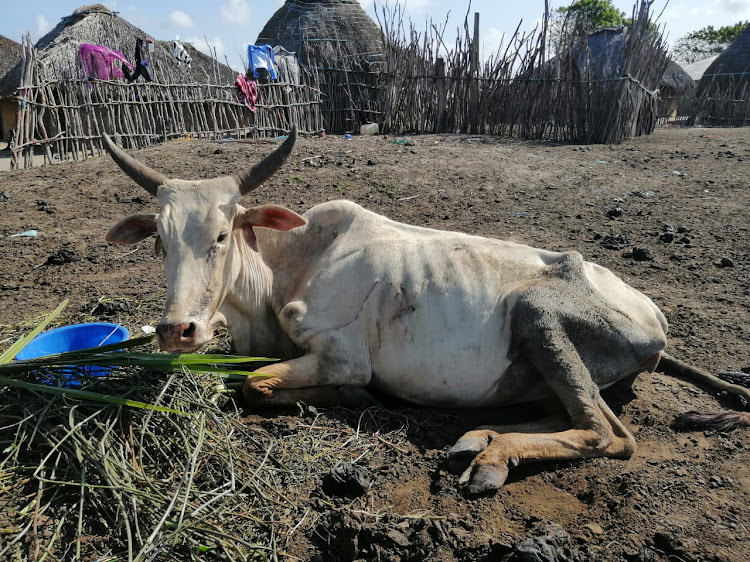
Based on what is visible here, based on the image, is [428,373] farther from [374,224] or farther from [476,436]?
[374,224]

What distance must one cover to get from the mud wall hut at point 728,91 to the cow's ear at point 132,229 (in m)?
21.1

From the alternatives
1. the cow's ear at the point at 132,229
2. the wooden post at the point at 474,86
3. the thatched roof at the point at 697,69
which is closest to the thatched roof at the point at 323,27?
the wooden post at the point at 474,86

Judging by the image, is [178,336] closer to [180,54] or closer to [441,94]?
[441,94]

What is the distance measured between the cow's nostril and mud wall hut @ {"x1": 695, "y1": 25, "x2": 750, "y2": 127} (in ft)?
70.1

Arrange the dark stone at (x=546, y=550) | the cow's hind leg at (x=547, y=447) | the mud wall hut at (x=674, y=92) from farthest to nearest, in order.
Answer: the mud wall hut at (x=674, y=92)
the cow's hind leg at (x=547, y=447)
the dark stone at (x=546, y=550)

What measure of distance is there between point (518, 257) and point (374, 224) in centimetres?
93

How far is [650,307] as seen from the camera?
3.76m

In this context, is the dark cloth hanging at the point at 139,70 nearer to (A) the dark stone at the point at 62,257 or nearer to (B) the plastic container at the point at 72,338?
(A) the dark stone at the point at 62,257

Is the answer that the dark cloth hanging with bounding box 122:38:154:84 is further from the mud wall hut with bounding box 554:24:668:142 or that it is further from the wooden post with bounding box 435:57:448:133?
the mud wall hut with bounding box 554:24:668:142

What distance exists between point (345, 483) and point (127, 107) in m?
10.2

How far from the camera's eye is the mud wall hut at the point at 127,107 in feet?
33.2

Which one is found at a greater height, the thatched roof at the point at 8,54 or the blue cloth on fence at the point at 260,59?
the thatched roof at the point at 8,54

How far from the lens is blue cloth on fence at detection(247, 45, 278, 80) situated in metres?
12.8

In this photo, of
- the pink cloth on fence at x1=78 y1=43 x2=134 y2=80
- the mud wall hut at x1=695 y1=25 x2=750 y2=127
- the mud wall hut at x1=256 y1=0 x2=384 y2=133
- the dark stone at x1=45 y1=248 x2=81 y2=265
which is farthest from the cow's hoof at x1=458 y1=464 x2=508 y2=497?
the mud wall hut at x1=695 y1=25 x2=750 y2=127
